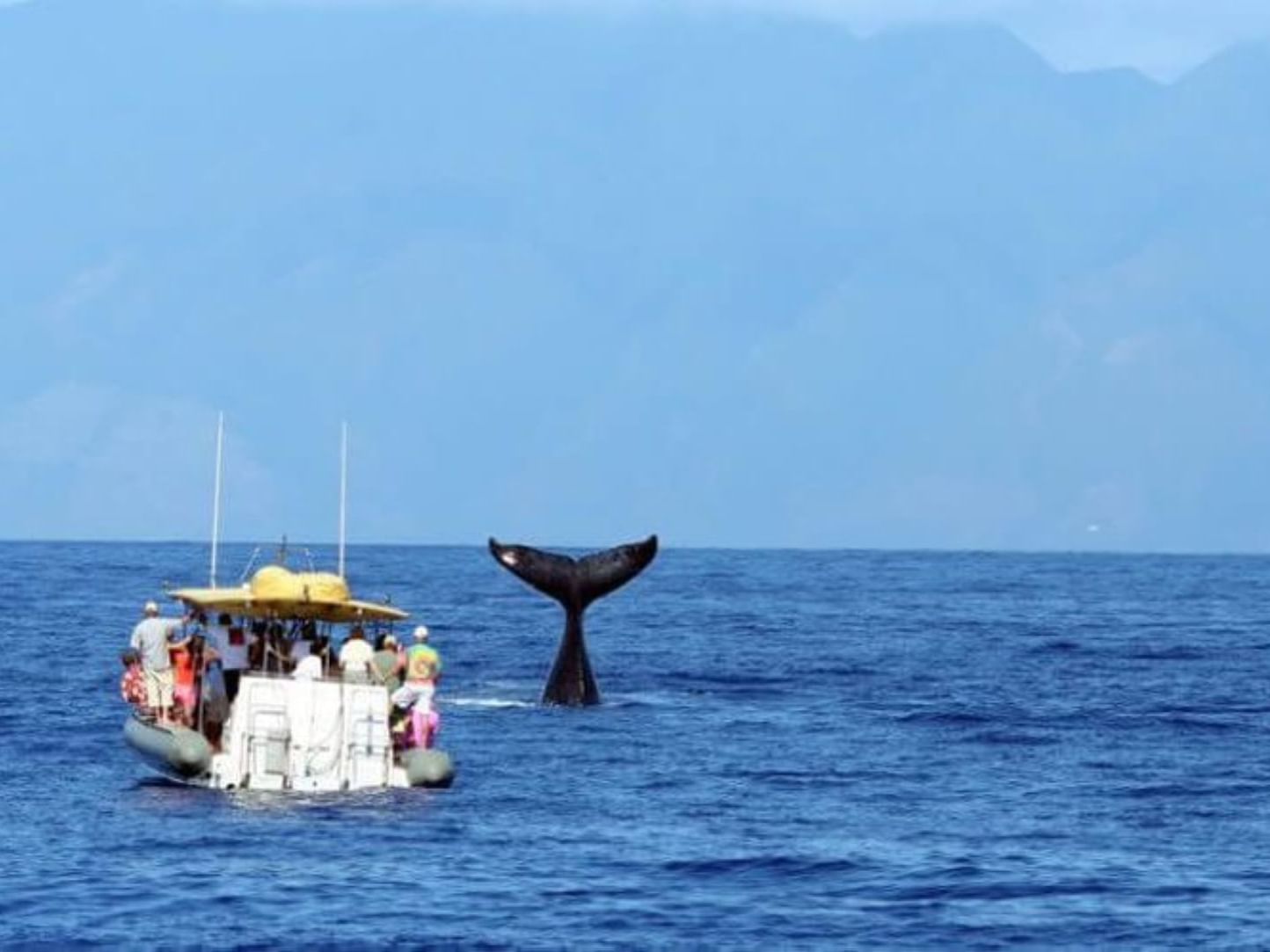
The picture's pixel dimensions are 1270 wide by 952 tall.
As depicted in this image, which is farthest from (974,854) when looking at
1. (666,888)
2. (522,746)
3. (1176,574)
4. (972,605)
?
(1176,574)

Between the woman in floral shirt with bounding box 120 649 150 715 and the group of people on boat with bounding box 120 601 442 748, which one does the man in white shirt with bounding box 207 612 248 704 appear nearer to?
the group of people on boat with bounding box 120 601 442 748

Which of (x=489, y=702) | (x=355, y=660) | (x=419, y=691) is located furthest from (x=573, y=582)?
(x=355, y=660)

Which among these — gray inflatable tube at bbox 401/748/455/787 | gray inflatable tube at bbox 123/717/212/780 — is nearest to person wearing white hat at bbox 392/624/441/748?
gray inflatable tube at bbox 401/748/455/787

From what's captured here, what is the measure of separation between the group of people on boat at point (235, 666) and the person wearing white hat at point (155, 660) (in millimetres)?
12

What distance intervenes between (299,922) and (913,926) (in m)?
6.21

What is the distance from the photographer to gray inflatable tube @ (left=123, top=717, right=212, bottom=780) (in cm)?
4059

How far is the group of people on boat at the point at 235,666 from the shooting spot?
41906 millimetres

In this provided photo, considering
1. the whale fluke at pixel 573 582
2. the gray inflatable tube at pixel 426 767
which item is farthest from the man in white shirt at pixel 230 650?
the whale fluke at pixel 573 582

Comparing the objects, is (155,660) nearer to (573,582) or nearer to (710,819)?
(710,819)

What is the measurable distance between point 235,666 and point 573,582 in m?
14.6

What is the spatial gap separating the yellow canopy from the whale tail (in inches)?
563

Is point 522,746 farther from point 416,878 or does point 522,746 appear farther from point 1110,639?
point 1110,639

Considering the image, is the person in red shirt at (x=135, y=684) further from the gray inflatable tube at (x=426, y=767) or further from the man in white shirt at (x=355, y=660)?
the gray inflatable tube at (x=426, y=767)

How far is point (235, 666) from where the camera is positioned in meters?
43.0
